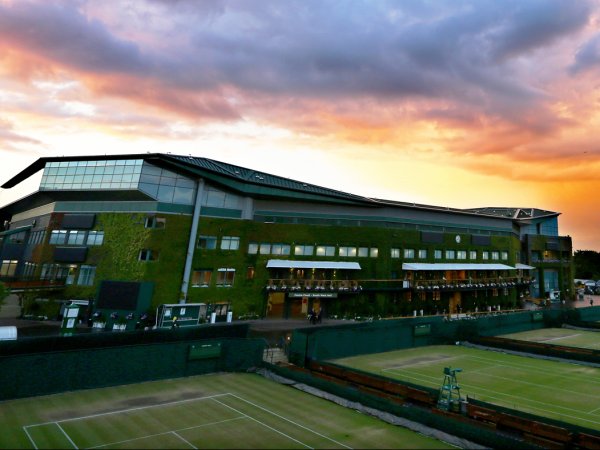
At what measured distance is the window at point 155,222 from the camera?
45938mm

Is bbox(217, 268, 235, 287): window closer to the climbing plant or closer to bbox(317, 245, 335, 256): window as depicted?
the climbing plant

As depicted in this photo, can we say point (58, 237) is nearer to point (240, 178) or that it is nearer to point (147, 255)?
point (147, 255)

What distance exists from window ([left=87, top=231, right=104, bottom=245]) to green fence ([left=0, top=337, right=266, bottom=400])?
30.8m

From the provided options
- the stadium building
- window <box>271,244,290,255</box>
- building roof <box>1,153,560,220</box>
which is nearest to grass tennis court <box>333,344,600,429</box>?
the stadium building

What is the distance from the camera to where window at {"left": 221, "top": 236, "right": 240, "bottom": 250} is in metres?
50.1

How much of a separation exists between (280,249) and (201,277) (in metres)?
12.2

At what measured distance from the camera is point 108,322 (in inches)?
1607

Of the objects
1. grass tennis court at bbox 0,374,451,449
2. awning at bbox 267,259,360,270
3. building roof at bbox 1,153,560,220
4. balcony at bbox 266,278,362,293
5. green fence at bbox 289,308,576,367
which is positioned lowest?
grass tennis court at bbox 0,374,451,449

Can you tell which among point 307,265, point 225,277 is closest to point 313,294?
point 307,265

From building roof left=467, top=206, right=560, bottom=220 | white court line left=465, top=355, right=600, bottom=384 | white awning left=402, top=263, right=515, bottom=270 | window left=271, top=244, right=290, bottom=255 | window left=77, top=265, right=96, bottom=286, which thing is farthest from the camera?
building roof left=467, top=206, right=560, bottom=220

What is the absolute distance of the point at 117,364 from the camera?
20.1m

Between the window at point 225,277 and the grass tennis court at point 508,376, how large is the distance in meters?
24.8

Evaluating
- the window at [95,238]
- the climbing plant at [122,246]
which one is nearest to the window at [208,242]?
the climbing plant at [122,246]

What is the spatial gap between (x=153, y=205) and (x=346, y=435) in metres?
39.7
